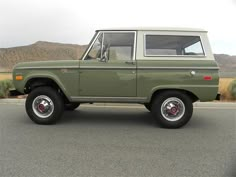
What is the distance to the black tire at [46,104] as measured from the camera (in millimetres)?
7391

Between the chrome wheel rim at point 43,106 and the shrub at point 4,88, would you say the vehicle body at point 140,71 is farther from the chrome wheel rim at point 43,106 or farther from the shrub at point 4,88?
the shrub at point 4,88

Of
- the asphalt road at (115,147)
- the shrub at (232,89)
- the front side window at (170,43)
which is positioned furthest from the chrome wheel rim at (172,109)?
the shrub at (232,89)

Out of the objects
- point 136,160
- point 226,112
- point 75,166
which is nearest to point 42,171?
point 75,166

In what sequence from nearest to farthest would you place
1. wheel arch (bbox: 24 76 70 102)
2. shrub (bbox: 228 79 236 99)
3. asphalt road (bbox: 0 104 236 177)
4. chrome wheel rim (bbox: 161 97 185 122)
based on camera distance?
asphalt road (bbox: 0 104 236 177), chrome wheel rim (bbox: 161 97 185 122), wheel arch (bbox: 24 76 70 102), shrub (bbox: 228 79 236 99)

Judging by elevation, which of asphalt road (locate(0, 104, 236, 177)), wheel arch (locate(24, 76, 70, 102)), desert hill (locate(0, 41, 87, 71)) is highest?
desert hill (locate(0, 41, 87, 71))

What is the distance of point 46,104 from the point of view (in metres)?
7.46

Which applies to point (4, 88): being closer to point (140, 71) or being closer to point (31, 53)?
point (140, 71)

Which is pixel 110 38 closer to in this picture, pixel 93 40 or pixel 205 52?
pixel 93 40

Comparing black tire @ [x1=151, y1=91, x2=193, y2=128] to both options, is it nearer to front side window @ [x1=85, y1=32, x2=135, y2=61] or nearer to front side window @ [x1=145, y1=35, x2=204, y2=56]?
front side window @ [x1=145, y1=35, x2=204, y2=56]

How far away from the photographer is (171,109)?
726cm

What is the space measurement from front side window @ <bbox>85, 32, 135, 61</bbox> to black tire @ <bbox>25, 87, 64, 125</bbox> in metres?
1.10

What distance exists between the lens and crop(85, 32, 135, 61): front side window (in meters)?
7.31

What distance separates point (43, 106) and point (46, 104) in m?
0.08

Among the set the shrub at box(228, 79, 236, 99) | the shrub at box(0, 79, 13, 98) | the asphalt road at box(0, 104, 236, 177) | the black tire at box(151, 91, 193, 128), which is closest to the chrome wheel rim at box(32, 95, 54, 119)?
the asphalt road at box(0, 104, 236, 177)
